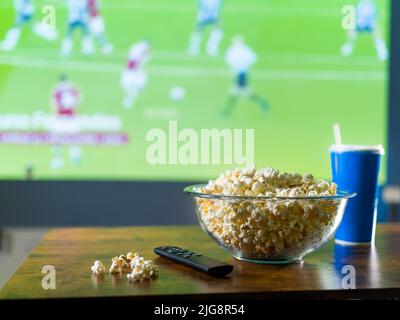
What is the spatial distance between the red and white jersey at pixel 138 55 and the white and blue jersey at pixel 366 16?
1029mm

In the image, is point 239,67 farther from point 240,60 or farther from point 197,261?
point 197,261

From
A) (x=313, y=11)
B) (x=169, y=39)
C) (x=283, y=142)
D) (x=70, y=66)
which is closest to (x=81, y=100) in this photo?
(x=70, y=66)

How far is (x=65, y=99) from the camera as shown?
2621 millimetres

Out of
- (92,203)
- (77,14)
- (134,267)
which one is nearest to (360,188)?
(134,267)

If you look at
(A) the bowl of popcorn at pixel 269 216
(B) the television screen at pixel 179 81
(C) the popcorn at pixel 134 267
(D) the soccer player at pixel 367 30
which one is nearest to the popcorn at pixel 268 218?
(A) the bowl of popcorn at pixel 269 216

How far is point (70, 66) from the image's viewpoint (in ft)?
8.61

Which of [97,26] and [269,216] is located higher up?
[97,26]

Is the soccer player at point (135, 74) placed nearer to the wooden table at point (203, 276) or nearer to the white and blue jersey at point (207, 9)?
the white and blue jersey at point (207, 9)

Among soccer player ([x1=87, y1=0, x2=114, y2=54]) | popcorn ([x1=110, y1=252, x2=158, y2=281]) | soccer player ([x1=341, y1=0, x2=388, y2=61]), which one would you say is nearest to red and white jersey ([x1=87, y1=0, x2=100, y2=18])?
soccer player ([x1=87, y1=0, x2=114, y2=54])

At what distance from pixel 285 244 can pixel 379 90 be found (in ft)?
6.57

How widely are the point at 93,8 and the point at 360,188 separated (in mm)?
1795

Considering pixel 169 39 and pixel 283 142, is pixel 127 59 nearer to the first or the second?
pixel 169 39

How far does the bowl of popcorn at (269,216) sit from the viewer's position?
979 mm
